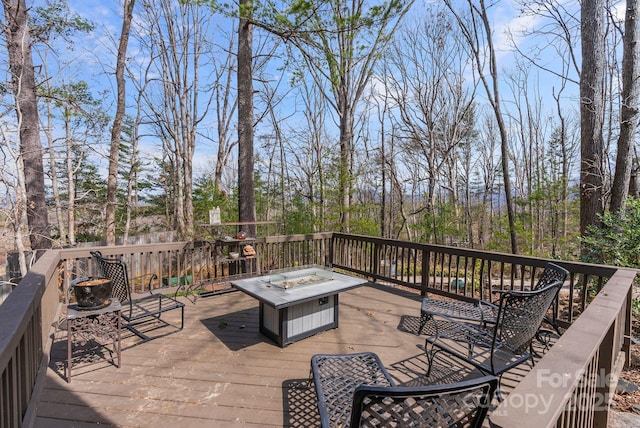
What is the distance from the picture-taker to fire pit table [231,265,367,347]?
311cm

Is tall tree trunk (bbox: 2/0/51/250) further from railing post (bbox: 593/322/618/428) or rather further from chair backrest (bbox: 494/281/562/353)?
railing post (bbox: 593/322/618/428)

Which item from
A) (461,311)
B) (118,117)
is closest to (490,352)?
(461,311)

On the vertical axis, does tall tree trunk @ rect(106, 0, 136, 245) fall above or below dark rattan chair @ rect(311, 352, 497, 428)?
above

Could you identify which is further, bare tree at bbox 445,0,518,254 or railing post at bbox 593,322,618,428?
bare tree at bbox 445,0,518,254

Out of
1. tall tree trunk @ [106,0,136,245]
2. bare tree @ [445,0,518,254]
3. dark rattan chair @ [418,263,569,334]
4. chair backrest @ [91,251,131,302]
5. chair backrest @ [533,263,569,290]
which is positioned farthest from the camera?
bare tree @ [445,0,518,254]

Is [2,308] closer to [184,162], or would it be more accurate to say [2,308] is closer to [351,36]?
[351,36]

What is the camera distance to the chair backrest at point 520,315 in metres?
2.11

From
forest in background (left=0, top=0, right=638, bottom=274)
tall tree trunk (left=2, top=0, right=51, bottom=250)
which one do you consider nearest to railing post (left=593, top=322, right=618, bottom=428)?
forest in background (left=0, top=0, right=638, bottom=274)

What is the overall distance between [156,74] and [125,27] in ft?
13.0

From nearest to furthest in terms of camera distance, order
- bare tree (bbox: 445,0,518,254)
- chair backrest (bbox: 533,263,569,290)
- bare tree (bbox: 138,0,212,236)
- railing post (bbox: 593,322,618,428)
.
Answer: railing post (bbox: 593,322,618,428) → chair backrest (bbox: 533,263,569,290) → bare tree (bbox: 445,0,518,254) → bare tree (bbox: 138,0,212,236)

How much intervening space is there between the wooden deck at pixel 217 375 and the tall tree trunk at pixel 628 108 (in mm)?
3502

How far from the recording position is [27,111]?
524 cm

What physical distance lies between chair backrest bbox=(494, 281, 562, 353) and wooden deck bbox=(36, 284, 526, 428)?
2.06ft

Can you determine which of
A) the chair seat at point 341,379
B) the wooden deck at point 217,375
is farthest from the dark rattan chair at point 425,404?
the wooden deck at point 217,375
